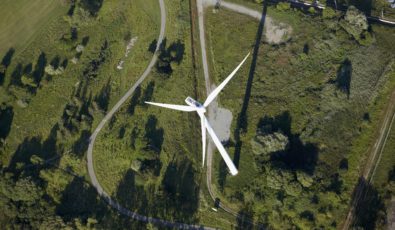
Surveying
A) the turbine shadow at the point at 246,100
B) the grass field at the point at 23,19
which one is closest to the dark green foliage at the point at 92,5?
the grass field at the point at 23,19

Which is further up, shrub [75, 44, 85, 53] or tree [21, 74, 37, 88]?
shrub [75, 44, 85, 53]

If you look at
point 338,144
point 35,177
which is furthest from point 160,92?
point 338,144

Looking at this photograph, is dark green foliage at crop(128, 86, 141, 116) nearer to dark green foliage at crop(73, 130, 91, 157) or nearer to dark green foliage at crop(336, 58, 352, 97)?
dark green foliage at crop(73, 130, 91, 157)

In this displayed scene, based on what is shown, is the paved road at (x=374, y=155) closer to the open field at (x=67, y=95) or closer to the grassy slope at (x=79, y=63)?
the open field at (x=67, y=95)

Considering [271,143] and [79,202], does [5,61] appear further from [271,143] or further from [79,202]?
[271,143]

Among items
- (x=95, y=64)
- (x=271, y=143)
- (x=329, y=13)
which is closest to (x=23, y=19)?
(x=95, y=64)

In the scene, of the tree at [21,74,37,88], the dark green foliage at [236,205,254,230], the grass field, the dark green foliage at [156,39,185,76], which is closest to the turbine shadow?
the dark green foliage at [236,205,254,230]
